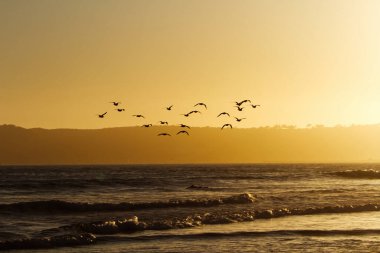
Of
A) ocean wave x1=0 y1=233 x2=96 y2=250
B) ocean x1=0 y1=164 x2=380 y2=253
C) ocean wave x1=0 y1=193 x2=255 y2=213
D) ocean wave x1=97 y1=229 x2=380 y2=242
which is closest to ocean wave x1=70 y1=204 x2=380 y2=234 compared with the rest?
ocean x1=0 y1=164 x2=380 y2=253

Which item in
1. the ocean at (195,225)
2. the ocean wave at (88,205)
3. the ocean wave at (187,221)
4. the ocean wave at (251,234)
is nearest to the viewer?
the ocean at (195,225)

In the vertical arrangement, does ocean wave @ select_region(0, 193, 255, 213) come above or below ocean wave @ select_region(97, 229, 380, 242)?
above

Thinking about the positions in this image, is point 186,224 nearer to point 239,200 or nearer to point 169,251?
point 169,251

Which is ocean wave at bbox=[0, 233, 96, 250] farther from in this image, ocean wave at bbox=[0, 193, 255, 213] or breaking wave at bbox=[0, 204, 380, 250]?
ocean wave at bbox=[0, 193, 255, 213]

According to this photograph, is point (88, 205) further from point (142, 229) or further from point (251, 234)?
point (251, 234)

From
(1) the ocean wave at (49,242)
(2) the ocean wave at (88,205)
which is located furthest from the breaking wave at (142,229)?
(2) the ocean wave at (88,205)

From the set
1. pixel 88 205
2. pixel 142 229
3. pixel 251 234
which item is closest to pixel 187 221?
pixel 142 229

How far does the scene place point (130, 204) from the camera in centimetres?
4378

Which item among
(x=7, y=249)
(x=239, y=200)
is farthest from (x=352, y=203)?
(x=7, y=249)

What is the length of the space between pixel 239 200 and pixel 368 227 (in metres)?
16.1

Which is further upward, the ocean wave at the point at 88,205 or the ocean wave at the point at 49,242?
the ocean wave at the point at 88,205

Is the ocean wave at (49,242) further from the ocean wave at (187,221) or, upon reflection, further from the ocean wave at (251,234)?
the ocean wave at (187,221)

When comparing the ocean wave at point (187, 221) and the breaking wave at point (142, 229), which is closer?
the breaking wave at point (142, 229)

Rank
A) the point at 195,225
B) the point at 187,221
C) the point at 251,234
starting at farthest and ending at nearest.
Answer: the point at 187,221, the point at 195,225, the point at 251,234
